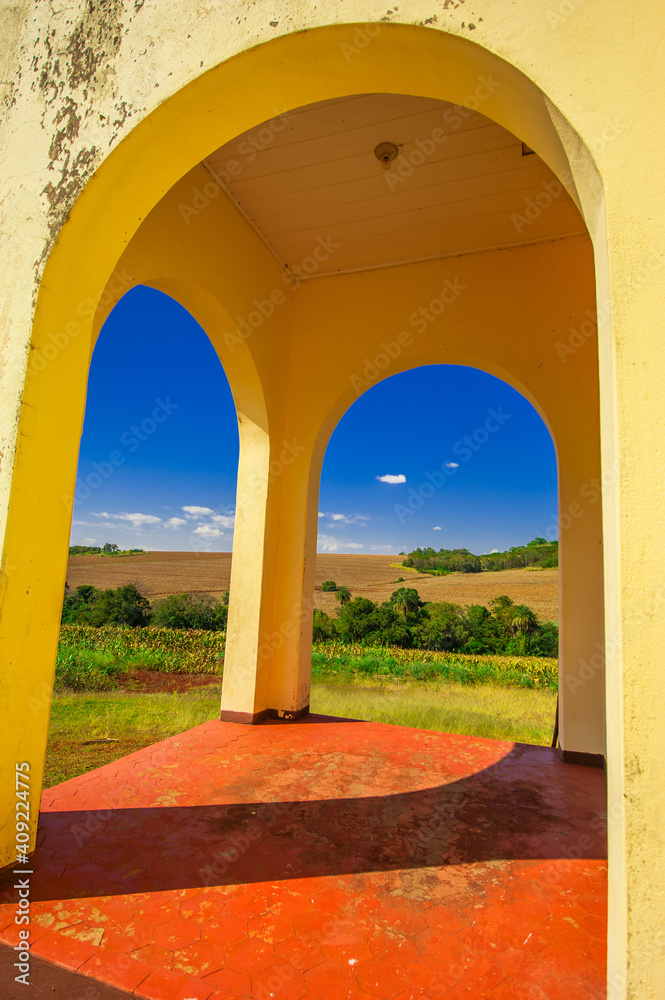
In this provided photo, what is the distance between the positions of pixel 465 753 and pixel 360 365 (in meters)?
3.32

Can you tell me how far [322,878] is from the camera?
221cm

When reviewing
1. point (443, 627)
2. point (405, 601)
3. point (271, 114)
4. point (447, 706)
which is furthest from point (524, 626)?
point (271, 114)

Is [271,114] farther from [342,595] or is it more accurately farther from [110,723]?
[342,595]

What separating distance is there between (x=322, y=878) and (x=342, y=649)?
10.3m

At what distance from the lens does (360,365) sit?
4738 millimetres

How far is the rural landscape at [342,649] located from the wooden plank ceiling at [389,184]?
4513mm

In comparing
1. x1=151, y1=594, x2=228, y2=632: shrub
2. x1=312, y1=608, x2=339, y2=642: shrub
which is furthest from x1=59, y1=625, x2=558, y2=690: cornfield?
x1=151, y1=594, x2=228, y2=632: shrub

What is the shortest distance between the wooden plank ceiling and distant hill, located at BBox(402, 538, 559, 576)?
49.5 feet

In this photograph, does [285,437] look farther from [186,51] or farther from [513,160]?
[186,51]

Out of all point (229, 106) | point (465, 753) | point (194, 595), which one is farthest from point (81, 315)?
point (194, 595)

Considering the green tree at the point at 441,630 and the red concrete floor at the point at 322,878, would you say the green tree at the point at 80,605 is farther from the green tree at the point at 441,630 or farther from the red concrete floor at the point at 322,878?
the red concrete floor at the point at 322,878

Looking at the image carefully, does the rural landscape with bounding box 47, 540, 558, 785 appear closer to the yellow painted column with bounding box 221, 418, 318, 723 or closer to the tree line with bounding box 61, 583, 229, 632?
the tree line with bounding box 61, 583, 229, 632

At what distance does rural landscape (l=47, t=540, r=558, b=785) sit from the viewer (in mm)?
5730

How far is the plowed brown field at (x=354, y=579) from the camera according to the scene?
15.5 m
